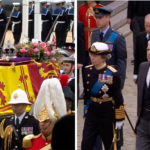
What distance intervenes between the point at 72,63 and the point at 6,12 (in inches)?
255

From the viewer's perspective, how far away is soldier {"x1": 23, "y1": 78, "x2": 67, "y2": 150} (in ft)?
16.8

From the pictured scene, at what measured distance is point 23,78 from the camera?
7.87 meters

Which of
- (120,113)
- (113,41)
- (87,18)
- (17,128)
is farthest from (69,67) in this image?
(17,128)

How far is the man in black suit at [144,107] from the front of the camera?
606 cm

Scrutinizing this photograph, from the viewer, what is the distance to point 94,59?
20.4ft

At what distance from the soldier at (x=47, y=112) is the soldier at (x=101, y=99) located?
1.82 ft

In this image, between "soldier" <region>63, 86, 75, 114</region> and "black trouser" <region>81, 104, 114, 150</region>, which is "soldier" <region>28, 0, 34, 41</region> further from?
"black trouser" <region>81, 104, 114, 150</region>

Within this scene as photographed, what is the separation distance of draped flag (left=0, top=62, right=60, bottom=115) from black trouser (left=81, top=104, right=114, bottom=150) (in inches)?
53.3

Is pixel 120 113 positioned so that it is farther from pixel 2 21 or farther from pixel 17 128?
pixel 2 21

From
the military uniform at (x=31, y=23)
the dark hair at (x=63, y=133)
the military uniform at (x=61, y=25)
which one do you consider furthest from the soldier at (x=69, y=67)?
the military uniform at (x=61, y=25)

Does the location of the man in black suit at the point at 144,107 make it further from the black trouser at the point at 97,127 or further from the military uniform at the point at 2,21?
the military uniform at the point at 2,21

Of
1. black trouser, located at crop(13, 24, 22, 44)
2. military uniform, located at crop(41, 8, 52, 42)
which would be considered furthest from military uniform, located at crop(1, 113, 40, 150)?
military uniform, located at crop(41, 8, 52, 42)

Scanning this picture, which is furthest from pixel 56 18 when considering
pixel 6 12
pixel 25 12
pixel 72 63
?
pixel 72 63

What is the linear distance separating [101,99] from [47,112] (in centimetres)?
114
